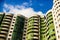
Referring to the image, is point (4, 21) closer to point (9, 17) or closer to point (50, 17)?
point (9, 17)

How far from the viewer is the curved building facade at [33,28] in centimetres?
9875

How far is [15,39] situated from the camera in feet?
319

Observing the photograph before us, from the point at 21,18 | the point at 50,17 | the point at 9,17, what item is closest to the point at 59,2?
the point at 50,17

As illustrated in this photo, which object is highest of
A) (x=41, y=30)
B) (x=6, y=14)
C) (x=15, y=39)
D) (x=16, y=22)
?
(x=6, y=14)

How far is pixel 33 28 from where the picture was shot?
347 ft

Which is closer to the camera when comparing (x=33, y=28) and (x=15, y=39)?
(x=15, y=39)

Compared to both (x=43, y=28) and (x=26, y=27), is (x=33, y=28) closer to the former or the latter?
(x=43, y=28)

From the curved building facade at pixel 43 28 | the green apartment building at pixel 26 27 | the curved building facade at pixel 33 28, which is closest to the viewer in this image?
the green apartment building at pixel 26 27

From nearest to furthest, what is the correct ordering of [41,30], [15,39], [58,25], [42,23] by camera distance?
1. [58,25]
2. [15,39]
3. [41,30]
4. [42,23]

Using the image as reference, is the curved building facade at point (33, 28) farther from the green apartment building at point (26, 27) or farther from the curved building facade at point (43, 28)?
the curved building facade at point (43, 28)

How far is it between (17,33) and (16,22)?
43.7 ft

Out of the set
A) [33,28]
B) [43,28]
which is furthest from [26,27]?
[43,28]

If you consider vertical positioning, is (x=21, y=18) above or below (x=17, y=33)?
above

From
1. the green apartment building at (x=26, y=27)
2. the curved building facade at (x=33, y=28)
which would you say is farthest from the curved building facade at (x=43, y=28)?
the curved building facade at (x=33, y=28)
